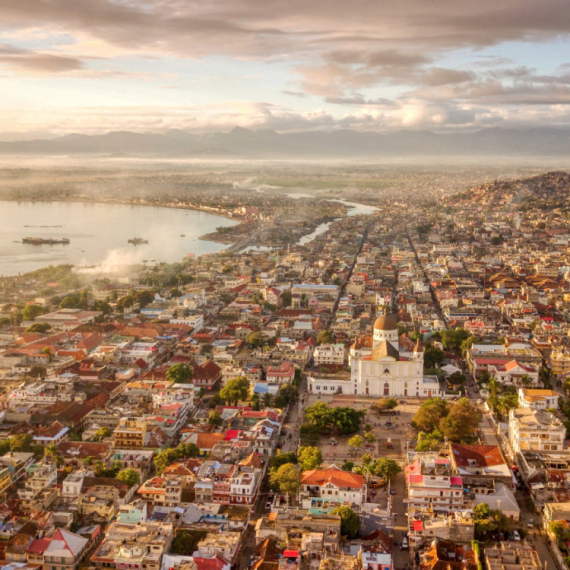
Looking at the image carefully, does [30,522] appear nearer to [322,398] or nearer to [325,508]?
[325,508]

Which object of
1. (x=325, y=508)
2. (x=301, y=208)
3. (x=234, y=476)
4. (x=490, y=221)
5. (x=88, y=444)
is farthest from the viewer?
(x=301, y=208)

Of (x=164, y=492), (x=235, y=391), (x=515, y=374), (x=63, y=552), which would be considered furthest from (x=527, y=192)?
(x=63, y=552)

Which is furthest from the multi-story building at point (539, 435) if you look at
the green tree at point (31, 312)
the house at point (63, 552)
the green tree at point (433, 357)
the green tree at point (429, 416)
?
the green tree at point (31, 312)

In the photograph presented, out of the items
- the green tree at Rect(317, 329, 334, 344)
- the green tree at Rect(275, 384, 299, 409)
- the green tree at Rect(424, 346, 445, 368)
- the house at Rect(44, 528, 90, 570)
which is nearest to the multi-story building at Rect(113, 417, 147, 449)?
the green tree at Rect(275, 384, 299, 409)

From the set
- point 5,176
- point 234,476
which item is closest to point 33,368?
point 234,476

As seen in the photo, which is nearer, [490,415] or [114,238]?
[490,415]

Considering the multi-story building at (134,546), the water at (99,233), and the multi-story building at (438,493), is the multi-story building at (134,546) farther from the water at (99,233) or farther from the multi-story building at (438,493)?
the water at (99,233)
